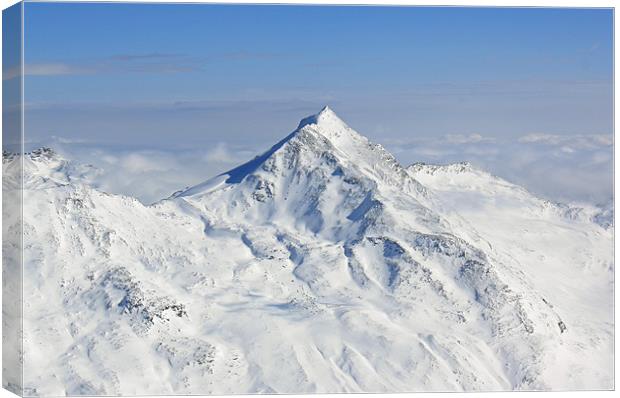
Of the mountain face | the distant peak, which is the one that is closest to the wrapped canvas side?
the mountain face

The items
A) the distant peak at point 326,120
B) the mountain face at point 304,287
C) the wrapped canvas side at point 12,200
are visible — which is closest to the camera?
the wrapped canvas side at point 12,200

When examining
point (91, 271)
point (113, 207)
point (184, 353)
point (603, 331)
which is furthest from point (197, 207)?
point (603, 331)

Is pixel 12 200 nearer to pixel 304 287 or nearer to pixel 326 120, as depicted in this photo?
pixel 304 287

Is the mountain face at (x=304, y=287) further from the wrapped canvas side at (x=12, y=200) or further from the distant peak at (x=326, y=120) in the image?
the wrapped canvas side at (x=12, y=200)

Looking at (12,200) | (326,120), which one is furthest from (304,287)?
(12,200)

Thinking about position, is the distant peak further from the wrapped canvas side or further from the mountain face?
the wrapped canvas side

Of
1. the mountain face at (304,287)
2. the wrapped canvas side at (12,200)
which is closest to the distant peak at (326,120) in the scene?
the mountain face at (304,287)
